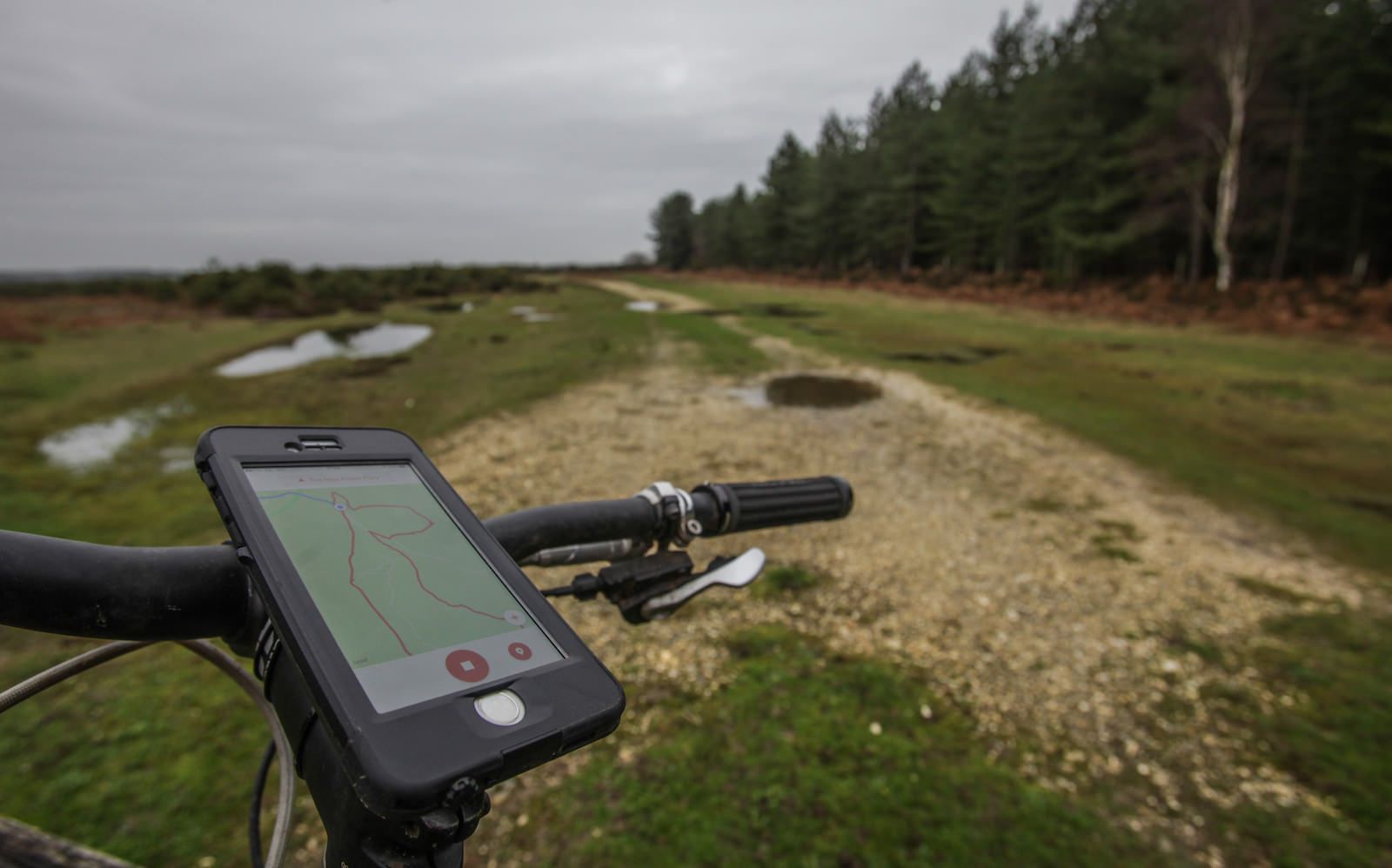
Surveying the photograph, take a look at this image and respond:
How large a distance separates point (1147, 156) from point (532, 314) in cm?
2782

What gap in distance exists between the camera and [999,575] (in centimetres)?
678

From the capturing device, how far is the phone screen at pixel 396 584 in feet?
2.82

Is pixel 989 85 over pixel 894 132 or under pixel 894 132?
over

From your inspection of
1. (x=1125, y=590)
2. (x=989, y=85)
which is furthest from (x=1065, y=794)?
(x=989, y=85)

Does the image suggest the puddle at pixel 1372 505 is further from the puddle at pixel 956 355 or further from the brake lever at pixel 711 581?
the brake lever at pixel 711 581

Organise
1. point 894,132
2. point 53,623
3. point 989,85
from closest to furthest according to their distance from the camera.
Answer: point 53,623 < point 894,132 < point 989,85

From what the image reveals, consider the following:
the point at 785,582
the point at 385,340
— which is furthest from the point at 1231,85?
the point at 385,340

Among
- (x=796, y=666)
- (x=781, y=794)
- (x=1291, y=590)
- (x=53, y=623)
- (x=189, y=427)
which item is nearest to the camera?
(x=53, y=623)

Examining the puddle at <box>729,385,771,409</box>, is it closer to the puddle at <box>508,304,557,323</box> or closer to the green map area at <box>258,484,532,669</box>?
the green map area at <box>258,484,532,669</box>

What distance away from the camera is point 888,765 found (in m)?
4.22

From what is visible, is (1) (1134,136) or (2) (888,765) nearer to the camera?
(2) (888,765)

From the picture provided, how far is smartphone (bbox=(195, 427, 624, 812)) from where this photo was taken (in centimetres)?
73

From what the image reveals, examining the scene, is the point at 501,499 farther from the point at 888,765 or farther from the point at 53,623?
the point at 53,623

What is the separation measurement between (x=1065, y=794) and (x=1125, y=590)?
10.6ft
